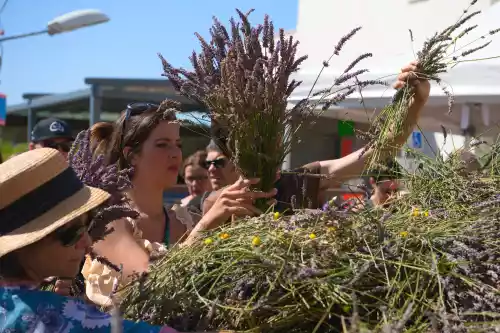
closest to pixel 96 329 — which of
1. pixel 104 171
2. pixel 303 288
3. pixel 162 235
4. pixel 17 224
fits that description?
pixel 17 224

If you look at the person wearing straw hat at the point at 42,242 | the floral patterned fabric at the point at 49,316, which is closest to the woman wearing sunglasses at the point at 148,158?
the person wearing straw hat at the point at 42,242

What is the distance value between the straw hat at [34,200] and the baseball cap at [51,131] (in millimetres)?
2848

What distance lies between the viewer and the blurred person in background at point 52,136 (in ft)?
13.6

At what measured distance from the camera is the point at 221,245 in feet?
4.93

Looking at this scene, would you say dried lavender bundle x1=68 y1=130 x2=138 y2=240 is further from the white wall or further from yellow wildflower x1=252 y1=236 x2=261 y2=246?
the white wall

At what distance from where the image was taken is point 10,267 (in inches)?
54.2

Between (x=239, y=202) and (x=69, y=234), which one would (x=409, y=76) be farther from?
(x=69, y=234)

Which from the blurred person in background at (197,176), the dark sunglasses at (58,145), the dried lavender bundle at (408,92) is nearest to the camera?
the dried lavender bundle at (408,92)

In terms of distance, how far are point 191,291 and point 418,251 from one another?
1.68 ft

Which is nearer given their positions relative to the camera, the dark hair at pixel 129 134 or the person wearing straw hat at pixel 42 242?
the person wearing straw hat at pixel 42 242

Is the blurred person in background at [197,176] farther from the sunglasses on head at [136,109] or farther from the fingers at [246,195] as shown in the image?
the fingers at [246,195]

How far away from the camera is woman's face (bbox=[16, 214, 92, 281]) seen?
139 cm

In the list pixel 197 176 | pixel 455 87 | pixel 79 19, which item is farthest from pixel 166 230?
pixel 79 19

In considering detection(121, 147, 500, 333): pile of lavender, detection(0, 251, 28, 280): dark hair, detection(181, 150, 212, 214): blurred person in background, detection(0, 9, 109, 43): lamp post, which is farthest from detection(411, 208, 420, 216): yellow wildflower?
detection(0, 9, 109, 43): lamp post
